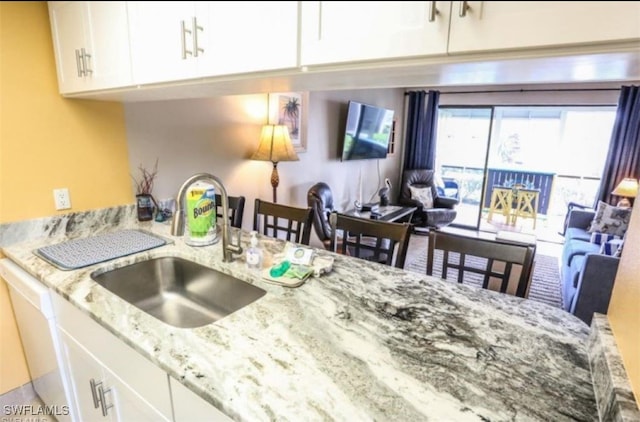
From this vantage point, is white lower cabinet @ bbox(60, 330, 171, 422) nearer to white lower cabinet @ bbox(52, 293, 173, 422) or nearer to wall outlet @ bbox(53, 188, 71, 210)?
white lower cabinet @ bbox(52, 293, 173, 422)

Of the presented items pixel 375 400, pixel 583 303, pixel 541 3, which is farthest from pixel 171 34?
pixel 583 303

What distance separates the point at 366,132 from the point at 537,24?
14.1 ft

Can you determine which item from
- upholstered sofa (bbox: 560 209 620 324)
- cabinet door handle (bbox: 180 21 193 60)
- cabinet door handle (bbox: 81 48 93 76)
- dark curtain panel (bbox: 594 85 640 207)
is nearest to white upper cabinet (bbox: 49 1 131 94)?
cabinet door handle (bbox: 81 48 93 76)

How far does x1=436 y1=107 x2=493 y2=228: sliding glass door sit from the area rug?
1.69 meters

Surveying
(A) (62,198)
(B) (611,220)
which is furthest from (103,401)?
(B) (611,220)

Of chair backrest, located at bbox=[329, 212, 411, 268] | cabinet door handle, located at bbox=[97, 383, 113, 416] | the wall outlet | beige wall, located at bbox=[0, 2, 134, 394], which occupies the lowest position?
cabinet door handle, located at bbox=[97, 383, 113, 416]

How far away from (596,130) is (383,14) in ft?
20.9

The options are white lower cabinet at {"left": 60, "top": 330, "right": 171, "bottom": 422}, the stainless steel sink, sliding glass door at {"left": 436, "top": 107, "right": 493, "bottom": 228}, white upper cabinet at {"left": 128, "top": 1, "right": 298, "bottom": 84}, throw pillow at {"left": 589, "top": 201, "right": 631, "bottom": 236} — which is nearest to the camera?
white upper cabinet at {"left": 128, "top": 1, "right": 298, "bottom": 84}

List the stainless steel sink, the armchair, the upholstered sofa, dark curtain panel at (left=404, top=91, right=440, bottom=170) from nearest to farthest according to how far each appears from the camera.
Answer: the stainless steel sink, the upholstered sofa, the armchair, dark curtain panel at (left=404, top=91, right=440, bottom=170)

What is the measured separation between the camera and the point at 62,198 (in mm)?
1887

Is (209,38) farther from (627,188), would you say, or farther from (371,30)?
(627,188)

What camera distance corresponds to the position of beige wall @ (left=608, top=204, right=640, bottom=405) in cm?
77

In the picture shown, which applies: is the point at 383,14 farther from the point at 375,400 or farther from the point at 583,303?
the point at 583,303

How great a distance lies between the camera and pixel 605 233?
396 cm
